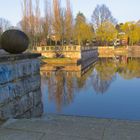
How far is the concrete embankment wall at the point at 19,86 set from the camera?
5.45 metres

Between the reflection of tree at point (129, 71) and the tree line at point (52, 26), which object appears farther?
the tree line at point (52, 26)

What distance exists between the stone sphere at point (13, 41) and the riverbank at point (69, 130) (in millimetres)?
1987

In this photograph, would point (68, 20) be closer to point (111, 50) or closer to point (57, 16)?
point (57, 16)

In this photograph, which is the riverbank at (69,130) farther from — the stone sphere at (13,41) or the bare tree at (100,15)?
the bare tree at (100,15)

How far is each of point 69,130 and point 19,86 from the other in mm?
2016

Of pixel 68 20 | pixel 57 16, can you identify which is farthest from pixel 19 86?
pixel 68 20

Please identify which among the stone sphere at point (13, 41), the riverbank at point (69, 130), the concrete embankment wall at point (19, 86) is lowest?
the riverbank at point (69, 130)

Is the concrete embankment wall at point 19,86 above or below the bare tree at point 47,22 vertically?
below

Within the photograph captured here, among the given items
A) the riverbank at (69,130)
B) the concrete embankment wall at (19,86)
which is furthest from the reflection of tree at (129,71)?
the riverbank at (69,130)

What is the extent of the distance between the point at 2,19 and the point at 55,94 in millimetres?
66706

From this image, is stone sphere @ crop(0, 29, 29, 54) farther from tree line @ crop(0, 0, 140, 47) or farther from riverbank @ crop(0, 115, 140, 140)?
tree line @ crop(0, 0, 140, 47)

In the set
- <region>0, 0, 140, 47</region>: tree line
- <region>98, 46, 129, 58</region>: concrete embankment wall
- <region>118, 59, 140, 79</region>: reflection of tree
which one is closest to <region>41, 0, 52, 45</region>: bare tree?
<region>0, 0, 140, 47</region>: tree line

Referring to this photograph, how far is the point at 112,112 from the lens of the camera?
1125cm

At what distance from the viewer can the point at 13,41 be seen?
617 centimetres
